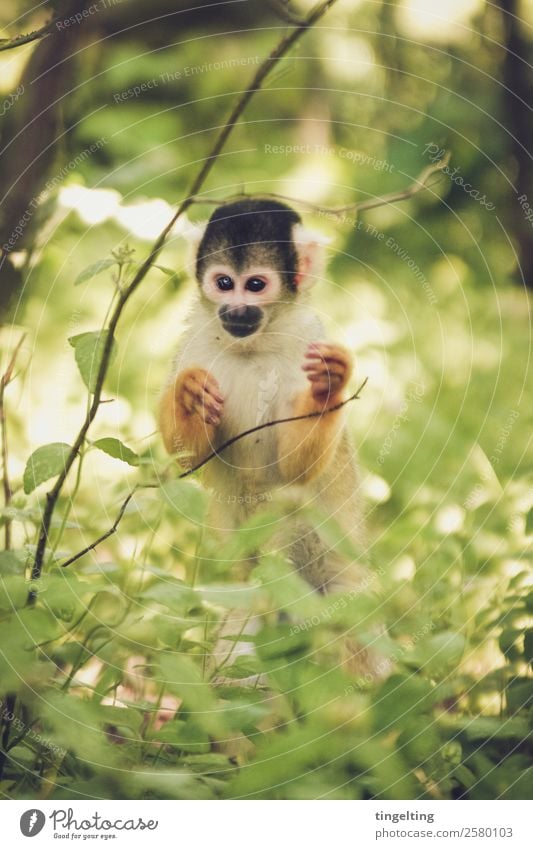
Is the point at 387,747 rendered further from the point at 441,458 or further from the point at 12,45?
the point at 12,45

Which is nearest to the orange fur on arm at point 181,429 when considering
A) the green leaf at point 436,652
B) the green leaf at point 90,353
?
the green leaf at point 90,353

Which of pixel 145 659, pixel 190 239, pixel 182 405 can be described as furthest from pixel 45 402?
pixel 145 659

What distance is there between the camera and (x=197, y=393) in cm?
175

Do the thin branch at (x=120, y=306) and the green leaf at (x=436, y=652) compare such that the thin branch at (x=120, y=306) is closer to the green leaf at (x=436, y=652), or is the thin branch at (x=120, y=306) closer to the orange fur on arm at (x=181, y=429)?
the orange fur on arm at (x=181, y=429)

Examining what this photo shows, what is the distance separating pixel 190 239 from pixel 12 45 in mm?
477

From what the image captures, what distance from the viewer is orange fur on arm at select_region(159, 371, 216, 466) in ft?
5.86

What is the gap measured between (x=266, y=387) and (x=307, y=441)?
15 centimetres

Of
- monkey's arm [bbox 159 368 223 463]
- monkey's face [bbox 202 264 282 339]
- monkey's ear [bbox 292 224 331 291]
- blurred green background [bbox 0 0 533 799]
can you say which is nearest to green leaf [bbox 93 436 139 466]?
blurred green background [bbox 0 0 533 799]

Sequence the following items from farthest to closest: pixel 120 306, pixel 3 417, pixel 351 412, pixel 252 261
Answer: pixel 351 412, pixel 252 261, pixel 3 417, pixel 120 306

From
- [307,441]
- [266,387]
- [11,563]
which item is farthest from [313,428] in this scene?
[11,563]

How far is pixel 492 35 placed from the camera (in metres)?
2.35

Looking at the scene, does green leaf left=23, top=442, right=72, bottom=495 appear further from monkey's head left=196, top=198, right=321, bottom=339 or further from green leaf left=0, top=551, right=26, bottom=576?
monkey's head left=196, top=198, right=321, bottom=339

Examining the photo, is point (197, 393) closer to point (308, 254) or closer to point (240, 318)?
point (240, 318)
